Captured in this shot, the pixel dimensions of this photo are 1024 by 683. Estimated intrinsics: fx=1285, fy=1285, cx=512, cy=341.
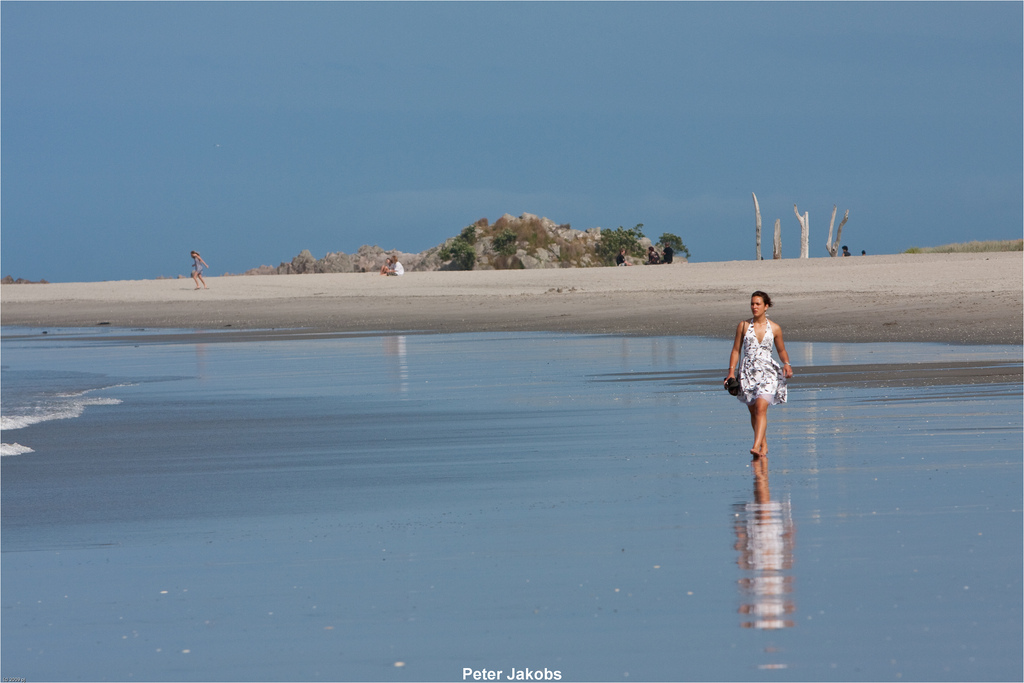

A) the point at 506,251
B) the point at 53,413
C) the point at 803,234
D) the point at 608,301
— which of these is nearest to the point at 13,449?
the point at 53,413

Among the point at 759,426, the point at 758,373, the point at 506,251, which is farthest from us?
the point at 506,251

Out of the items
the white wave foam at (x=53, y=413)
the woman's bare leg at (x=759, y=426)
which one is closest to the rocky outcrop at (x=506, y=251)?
the white wave foam at (x=53, y=413)

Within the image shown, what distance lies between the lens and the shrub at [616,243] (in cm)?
6944

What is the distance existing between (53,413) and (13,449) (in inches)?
112

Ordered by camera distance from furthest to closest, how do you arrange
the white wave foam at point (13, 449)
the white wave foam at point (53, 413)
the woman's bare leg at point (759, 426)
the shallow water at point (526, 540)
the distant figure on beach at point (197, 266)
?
the distant figure on beach at point (197, 266)
the white wave foam at point (53, 413)
the white wave foam at point (13, 449)
the woman's bare leg at point (759, 426)
the shallow water at point (526, 540)

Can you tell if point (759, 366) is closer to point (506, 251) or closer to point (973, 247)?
point (973, 247)

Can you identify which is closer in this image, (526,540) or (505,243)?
(526,540)

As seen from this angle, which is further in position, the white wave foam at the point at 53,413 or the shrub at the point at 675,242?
the shrub at the point at 675,242

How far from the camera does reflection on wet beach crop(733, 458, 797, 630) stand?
4.93 m

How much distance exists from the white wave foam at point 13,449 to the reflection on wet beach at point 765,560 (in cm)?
584

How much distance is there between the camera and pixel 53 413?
42.3ft

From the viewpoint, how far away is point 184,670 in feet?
15.0

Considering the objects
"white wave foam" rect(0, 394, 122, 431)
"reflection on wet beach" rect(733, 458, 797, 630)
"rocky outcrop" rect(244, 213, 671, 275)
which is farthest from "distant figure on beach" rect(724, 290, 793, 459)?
"rocky outcrop" rect(244, 213, 671, 275)

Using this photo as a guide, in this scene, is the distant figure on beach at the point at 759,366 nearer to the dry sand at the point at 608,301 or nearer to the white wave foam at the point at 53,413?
the white wave foam at the point at 53,413
